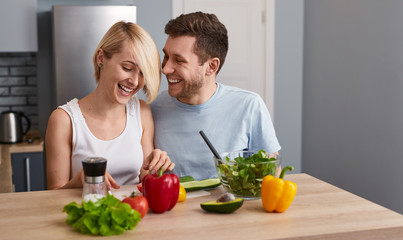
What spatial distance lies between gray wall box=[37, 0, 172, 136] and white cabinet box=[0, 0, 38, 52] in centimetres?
30

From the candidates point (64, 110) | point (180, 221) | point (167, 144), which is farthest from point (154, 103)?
point (180, 221)

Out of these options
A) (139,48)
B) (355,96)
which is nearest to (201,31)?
(139,48)

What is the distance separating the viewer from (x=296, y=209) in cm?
152

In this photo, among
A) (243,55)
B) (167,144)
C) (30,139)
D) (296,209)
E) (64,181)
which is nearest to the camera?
(296,209)

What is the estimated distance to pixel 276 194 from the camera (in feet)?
4.80

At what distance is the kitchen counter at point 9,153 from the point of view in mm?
2916

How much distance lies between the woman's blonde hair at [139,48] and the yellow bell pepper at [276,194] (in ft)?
2.43

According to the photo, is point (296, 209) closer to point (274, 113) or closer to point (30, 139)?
point (30, 139)

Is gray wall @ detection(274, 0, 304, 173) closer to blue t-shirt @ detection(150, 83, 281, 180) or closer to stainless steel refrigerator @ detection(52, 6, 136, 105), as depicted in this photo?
stainless steel refrigerator @ detection(52, 6, 136, 105)

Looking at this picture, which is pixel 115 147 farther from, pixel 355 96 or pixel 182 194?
pixel 355 96

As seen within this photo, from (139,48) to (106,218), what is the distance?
876mm

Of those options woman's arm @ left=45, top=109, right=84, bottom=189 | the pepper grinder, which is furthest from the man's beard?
the pepper grinder

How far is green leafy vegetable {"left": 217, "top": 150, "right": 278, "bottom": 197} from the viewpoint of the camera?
1553 millimetres

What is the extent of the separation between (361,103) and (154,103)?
1874 mm
